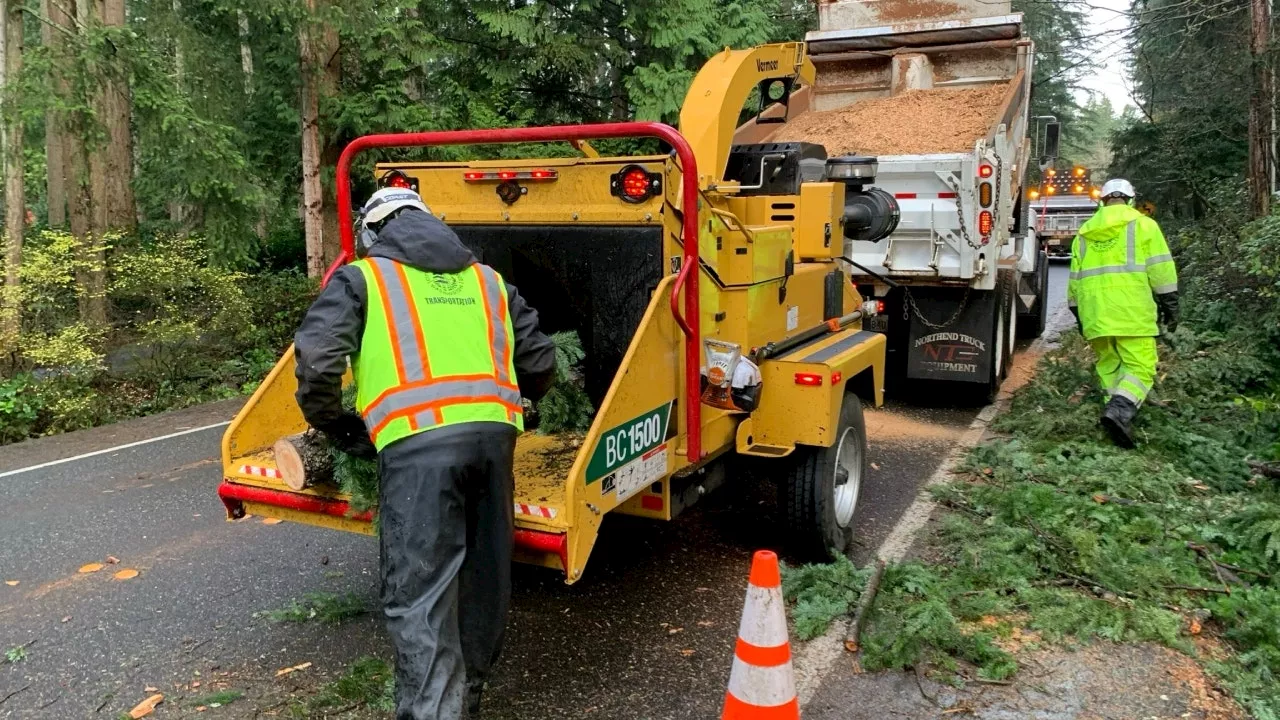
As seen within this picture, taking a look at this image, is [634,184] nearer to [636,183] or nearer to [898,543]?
[636,183]

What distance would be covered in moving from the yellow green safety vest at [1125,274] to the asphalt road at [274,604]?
5.17ft

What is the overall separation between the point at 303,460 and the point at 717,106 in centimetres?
269

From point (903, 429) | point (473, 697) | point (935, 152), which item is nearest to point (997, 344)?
point (903, 429)

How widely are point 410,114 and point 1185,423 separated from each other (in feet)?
29.1

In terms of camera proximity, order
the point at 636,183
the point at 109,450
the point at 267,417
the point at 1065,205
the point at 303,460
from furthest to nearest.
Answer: the point at 1065,205
the point at 109,450
the point at 267,417
the point at 636,183
the point at 303,460

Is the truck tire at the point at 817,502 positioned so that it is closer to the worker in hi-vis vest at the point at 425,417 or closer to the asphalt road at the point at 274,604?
the asphalt road at the point at 274,604

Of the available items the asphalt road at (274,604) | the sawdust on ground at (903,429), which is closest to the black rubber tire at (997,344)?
the sawdust on ground at (903,429)

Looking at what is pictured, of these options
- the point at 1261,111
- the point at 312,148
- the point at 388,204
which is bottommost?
the point at 388,204

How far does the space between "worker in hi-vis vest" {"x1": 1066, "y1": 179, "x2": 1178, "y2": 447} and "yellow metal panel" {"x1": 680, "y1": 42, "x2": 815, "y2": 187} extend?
9.09ft

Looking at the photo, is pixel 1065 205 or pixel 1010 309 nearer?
pixel 1010 309

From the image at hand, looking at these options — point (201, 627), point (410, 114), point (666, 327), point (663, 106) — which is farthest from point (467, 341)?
point (663, 106)

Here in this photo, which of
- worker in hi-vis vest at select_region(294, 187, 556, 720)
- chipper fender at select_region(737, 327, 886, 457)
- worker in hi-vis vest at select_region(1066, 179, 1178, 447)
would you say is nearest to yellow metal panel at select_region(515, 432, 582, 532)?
worker in hi-vis vest at select_region(294, 187, 556, 720)

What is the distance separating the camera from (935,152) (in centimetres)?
754

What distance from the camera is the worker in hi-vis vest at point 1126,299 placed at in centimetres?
627
